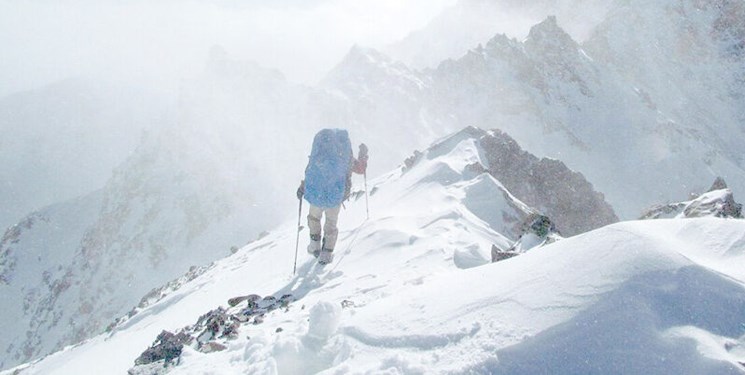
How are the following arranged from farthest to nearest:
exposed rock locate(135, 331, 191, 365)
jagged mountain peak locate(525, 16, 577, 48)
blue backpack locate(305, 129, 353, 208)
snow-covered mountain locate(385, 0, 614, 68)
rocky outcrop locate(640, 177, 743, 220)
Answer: snow-covered mountain locate(385, 0, 614, 68)
jagged mountain peak locate(525, 16, 577, 48)
blue backpack locate(305, 129, 353, 208)
rocky outcrop locate(640, 177, 743, 220)
exposed rock locate(135, 331, 191, 365)

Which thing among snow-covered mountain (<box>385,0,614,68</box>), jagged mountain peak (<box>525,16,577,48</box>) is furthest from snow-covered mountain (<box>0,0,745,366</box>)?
snow-covered mountain (<box>385,0,614,68</box>)

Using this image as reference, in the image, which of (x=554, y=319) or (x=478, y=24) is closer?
(x=554, y=319)

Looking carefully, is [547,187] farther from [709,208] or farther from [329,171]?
[329,171]

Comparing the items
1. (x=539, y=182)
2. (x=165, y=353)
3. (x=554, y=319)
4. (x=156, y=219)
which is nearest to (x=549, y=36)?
(x=156, y=219)

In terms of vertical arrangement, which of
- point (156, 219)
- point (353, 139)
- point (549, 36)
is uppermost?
point (549, 36)

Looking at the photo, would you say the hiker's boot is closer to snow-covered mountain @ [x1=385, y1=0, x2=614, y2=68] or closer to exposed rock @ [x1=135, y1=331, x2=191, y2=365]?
exposed rock @ [x1=135, y1=331, x2=191, y2=365]

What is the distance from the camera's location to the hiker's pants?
10.4 metres

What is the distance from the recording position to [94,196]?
316ft

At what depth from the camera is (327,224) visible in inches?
414

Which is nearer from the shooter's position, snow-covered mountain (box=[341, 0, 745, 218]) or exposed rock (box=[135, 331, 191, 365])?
exposed rock (box=[135, 331, 191, 365])

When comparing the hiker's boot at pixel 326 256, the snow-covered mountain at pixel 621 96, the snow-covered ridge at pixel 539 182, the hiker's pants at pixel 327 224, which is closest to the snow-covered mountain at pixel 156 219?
the snow-covered mountain at pixel 621 96

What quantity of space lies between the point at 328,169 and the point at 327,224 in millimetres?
1125

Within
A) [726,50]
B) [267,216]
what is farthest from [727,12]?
[267,216]

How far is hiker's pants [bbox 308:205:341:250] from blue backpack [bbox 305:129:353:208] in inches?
8.2
